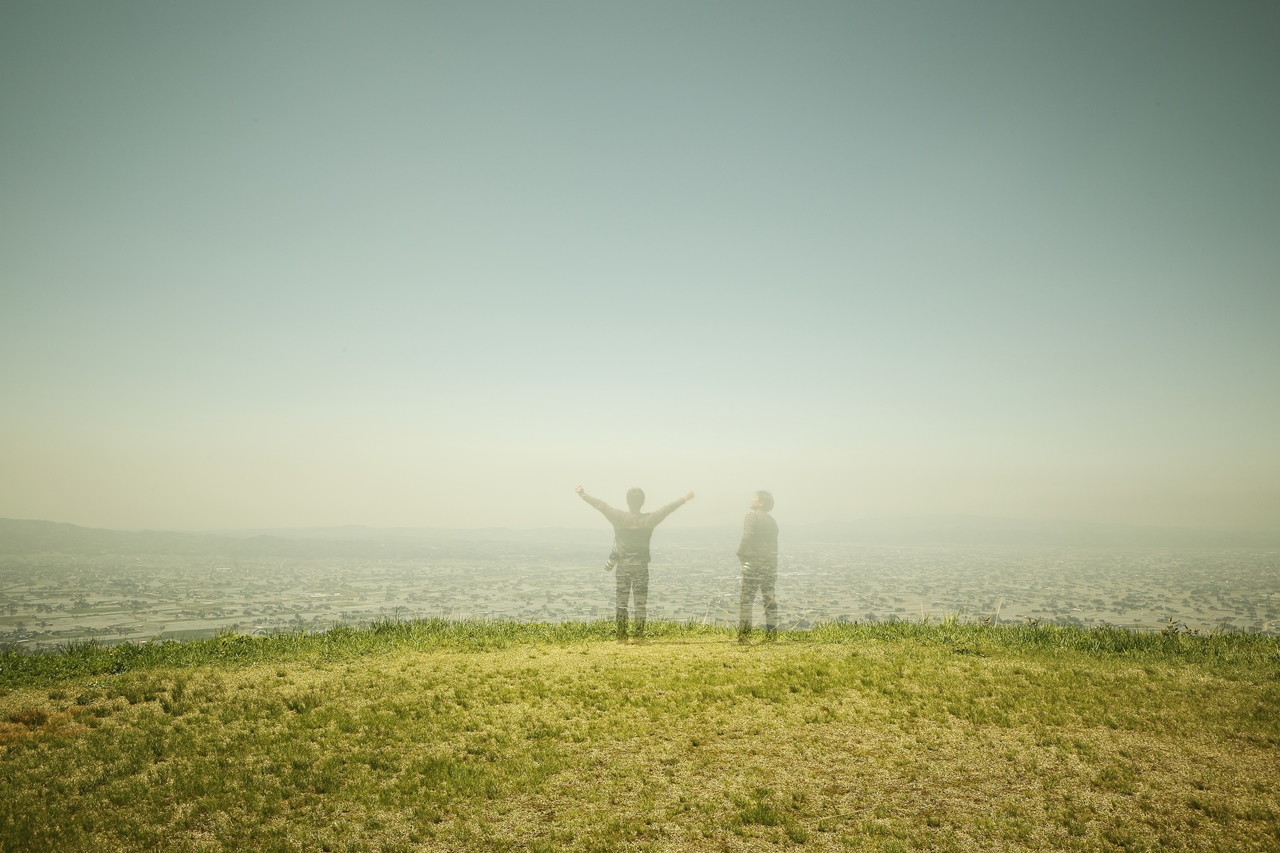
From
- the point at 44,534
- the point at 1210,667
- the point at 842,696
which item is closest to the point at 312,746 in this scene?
the point at 842,696

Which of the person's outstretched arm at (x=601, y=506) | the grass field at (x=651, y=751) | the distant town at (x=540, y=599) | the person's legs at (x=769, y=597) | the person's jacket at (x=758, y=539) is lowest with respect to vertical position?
the distant town at (x=540, y=599)

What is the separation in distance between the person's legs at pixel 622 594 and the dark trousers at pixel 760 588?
2.46 metres

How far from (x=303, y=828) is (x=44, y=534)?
206198 mm

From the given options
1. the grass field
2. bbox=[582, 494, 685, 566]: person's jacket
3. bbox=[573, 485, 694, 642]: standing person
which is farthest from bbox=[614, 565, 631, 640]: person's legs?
the grass field

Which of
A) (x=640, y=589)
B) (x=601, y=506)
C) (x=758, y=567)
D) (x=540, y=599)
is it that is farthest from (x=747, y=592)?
(x=540, y=599)

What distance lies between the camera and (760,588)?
12.5 meters

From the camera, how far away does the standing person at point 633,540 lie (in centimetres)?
1257

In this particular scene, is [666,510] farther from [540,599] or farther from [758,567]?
[540,599]

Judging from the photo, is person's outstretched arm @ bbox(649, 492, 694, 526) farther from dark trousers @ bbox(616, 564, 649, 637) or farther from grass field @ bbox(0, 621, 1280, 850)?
grass field @ bbox(0, 621, 1280, 850)

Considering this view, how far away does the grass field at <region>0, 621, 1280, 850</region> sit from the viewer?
5141 millimetres

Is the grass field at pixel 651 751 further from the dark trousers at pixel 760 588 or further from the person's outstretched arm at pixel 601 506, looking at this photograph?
the person's outstretched arm at pixel 601 506

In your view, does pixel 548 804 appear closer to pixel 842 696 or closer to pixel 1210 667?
pixel 842 696

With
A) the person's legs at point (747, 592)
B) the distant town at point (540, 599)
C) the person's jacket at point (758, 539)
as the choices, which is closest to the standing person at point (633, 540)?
the person's jacket at point (758, 539)

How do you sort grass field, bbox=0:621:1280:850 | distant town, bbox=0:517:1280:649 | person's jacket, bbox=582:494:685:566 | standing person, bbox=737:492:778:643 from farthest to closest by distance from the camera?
distant town, bbox=0:517:1280:649
person's jacket, bbox=582:494:685:566
standing person, bbox=737:492:778:643
grass field, bbox=0:621:1280:850
